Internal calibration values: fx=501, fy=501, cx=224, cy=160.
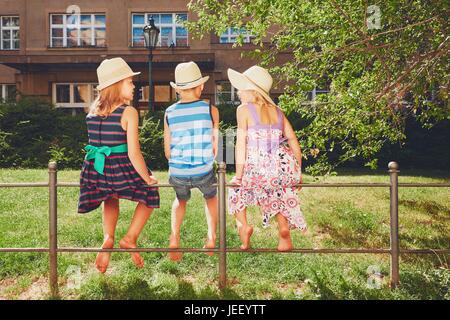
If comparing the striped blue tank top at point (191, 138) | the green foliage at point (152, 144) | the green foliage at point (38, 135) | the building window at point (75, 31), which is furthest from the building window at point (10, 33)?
the striped blue tank top at point (191, 138)

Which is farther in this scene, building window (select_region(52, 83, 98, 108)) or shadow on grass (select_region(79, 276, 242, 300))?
building window (select_region(52, 83, 98, 108))

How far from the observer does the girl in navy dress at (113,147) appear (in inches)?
165

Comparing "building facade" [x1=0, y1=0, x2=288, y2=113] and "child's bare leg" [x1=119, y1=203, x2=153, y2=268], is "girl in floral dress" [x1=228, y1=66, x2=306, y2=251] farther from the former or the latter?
"building facade" [x1=0, y1=0, x2=288, y2=113]

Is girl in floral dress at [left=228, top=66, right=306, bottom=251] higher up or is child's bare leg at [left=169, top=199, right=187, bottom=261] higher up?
girl in floral dress at [left=228, top=66, right=306, bottom=251]

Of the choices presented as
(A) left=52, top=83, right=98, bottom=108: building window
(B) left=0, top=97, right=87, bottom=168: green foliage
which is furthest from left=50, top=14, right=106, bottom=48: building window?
(B) left=0, top=97, right=87, bottom=168: green foliage

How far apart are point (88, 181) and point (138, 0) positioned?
19035 mm

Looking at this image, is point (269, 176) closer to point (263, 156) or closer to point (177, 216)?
point (263, 156)

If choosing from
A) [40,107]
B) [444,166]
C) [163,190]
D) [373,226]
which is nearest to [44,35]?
[40,107]

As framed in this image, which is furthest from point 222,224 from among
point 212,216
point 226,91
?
point 226,91

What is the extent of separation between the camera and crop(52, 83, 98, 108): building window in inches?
859

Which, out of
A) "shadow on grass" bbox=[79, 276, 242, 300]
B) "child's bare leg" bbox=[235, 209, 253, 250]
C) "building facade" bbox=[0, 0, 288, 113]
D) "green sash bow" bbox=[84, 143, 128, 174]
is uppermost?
"building facade" bbox=[0, 0, 288, 113]

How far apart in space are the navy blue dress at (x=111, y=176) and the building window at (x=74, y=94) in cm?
1819

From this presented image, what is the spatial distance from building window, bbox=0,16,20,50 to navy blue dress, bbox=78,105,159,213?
2032 cm

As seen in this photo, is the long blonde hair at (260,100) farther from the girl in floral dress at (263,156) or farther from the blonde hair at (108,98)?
the blonde hair at (108,98)
